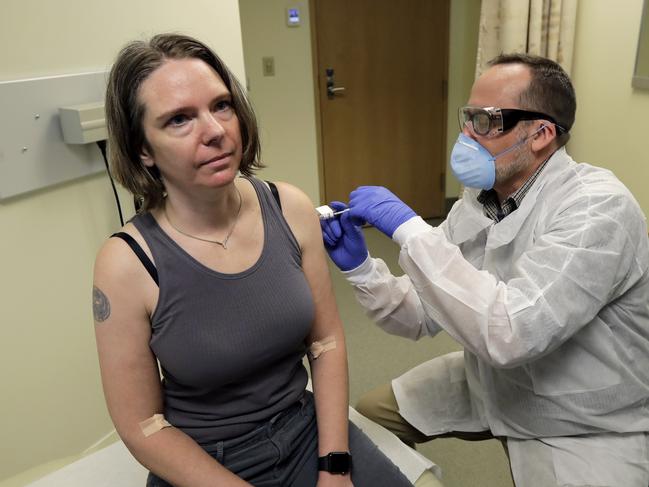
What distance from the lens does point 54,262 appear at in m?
1.31

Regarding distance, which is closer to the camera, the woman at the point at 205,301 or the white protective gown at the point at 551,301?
the woman at the point at 205,301

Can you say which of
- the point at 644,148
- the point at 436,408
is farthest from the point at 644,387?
the point at 644,148

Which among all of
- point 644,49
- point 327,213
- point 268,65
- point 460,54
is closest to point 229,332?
point 327,213

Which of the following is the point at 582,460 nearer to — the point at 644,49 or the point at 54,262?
the point at 54,262

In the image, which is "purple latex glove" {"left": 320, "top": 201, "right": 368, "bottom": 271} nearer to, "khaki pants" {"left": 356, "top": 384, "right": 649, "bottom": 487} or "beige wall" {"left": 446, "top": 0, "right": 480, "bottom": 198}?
"khaki pants" {"left": 356, "top": 384, "right": 649, "bottom": 487}

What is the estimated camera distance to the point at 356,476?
101 centimetres

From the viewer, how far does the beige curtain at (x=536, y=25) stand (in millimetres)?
2693

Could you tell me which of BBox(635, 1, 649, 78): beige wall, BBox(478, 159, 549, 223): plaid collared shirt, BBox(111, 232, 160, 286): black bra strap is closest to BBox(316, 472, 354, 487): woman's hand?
BBox(111, 232, 160, 286): black bra strap

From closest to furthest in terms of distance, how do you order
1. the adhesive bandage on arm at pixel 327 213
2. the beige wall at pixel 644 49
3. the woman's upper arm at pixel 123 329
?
the woman's upper arm at pixel 123 329 → the adhesive bandage on arm at pixel 327 213 → the beige wall at pixel 644 49

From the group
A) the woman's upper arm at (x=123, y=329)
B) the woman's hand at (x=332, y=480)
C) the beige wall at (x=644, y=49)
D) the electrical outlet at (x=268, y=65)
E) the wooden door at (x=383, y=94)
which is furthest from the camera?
the wooden door at (x=383, y=94)

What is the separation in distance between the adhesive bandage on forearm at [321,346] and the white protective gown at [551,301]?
0.22m

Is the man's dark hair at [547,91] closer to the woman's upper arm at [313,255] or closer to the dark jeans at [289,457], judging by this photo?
the woman's upper arm at [313,255]

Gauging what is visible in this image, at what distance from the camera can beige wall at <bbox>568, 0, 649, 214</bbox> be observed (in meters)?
2.38

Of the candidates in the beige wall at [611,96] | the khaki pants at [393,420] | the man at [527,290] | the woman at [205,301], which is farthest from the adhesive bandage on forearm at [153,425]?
the beige wall at [611,96]
